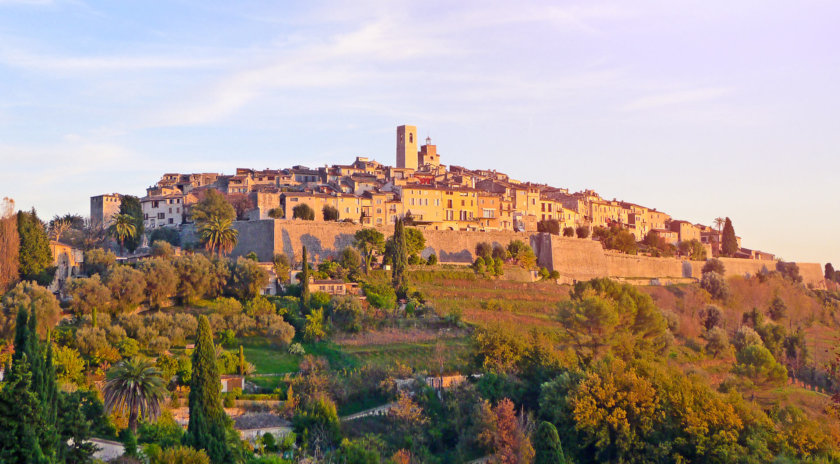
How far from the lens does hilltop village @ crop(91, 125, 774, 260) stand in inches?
2103

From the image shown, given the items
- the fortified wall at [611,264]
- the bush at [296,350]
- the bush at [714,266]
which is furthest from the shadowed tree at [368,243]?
the bush at [714,266]

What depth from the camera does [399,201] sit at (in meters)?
56.4

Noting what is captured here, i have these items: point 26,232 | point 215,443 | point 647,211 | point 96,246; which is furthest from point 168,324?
point 647,211

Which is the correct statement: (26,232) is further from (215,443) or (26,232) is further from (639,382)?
(639,382)

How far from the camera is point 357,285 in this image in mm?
40844

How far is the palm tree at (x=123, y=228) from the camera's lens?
44406 millimetres

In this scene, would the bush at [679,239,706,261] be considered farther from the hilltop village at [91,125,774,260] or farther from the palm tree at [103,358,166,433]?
the palm tree at [103,358,166,433]

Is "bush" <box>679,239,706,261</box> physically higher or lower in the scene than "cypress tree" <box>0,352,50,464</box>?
higher

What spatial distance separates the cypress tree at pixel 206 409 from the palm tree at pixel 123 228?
25.6m

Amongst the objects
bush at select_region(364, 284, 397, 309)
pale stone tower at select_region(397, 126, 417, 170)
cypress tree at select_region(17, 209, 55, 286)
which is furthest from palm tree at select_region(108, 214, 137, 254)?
pale stone tower at select_region(397, 126, 417, 170)

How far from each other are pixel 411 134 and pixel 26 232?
1798 inches

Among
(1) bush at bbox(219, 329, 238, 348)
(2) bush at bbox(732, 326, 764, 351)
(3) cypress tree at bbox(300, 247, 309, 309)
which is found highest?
(3) cypress tree at bbox(300, 247, 309, 309)

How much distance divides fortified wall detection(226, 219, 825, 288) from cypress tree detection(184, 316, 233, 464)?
85.2 feet

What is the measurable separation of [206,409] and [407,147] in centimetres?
5981
